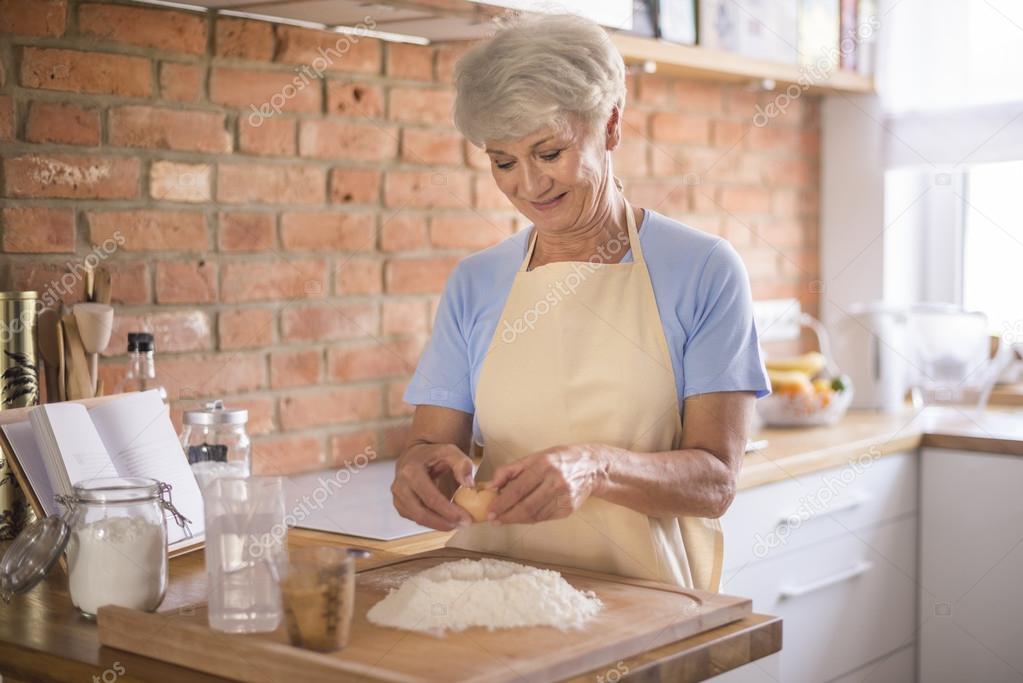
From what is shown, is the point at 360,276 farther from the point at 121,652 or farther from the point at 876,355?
the point at 876,355

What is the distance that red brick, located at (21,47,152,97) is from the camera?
1718 millimetres

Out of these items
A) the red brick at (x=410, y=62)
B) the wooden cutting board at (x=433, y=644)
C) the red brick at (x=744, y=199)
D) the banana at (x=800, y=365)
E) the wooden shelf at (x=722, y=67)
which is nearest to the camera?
the wooden cutting board at (x=433, y=644)

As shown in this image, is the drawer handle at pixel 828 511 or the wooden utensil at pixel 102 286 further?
the drawer handle at pixel 828 511

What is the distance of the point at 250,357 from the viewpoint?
80.0 inches

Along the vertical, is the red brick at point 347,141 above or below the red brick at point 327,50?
below

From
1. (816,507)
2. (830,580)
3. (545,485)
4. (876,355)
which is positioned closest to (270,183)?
(545,485)

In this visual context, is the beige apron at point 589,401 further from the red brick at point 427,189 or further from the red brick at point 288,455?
the red brick at point 427,189

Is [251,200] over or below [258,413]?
over

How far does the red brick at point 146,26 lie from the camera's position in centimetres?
179

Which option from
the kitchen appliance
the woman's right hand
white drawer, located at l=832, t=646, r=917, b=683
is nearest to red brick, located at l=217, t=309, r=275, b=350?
the woman's right hand

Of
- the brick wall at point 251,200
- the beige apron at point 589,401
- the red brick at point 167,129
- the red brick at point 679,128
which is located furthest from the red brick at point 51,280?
the red brick at point 679,128

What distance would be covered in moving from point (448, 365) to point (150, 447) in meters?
0.41

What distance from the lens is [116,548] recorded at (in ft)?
4.19

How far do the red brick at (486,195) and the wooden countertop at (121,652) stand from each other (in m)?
1.19
